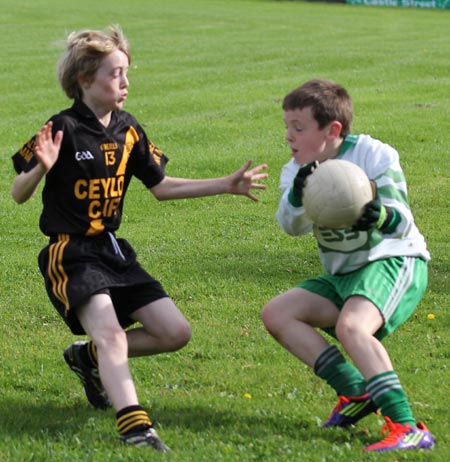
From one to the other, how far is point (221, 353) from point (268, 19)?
30029mm

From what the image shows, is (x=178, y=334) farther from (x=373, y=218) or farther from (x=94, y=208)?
(x=373, y=218)

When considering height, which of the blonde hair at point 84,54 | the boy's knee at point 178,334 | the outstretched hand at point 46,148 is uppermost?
the blonde hair at point 84,54

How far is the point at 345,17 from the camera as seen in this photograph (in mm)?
37344

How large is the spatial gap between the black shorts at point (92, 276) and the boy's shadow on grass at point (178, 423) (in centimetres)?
48

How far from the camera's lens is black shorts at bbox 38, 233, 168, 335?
5.32 metres

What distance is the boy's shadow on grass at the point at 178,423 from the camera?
522 cm

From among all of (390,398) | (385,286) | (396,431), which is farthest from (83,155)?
(396,431)

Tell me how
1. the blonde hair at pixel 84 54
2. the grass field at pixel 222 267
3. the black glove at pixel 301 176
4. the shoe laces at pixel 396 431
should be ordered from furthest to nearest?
the blonde hair at pixel 84 54 → the grass field at pixel 222 267 → the black glove at pixel 301 176 → the shoe laces at pixel 396 431

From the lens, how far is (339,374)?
5223mm

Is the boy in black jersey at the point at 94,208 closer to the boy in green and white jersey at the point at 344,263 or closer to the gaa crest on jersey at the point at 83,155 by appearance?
the gaa crest on jersey at the point at 83,155

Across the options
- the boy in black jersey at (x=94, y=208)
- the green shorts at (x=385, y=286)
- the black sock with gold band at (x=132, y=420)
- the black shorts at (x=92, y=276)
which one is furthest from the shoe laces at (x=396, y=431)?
the black shorts at (x=92, y=276)

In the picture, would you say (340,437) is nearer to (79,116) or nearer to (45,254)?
(45,254)

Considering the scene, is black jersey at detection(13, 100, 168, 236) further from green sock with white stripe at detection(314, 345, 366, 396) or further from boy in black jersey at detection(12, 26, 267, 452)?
green sock with white stripe at detection(314, 345, 366, 396)

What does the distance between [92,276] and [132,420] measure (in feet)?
2.60
